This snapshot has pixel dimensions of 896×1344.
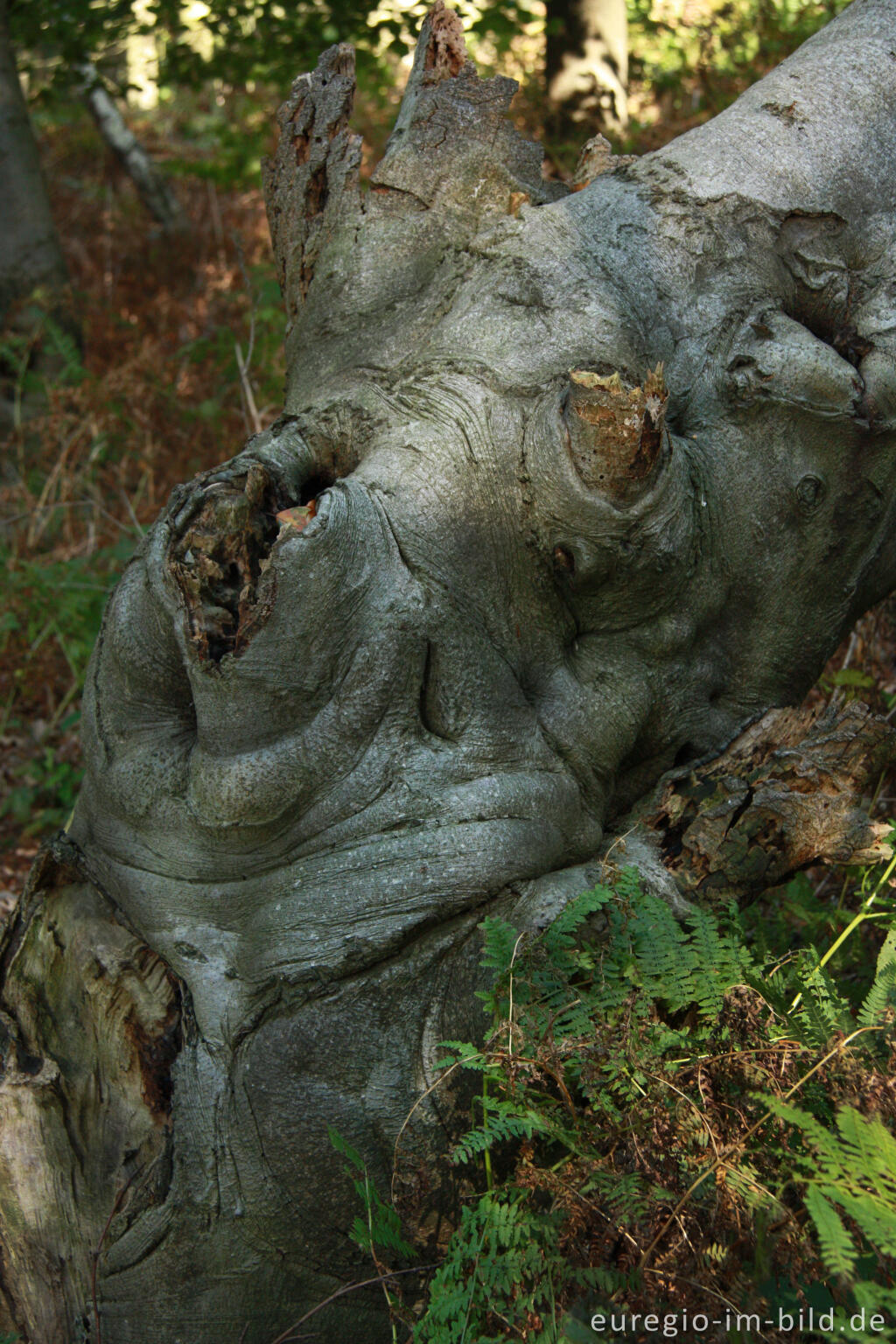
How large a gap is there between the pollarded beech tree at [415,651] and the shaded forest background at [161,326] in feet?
4.87

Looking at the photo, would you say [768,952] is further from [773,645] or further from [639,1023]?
[773,645]

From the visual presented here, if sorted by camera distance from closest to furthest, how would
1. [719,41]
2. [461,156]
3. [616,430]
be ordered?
1. [616,430]
2. [461,156]
3. [719,41]

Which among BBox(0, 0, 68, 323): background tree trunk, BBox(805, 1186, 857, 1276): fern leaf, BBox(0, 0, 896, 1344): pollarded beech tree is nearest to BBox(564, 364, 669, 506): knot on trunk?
BBox(0, 0, 896, 1344): pollarded beech tree

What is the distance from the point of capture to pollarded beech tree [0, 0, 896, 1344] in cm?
252

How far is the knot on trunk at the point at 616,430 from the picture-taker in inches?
100

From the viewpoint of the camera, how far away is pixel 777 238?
3248mm

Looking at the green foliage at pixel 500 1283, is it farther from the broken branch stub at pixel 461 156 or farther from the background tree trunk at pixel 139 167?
the background tree trunk at pixel 139 167

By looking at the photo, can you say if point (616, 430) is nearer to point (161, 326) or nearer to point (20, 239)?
point (161, 326)

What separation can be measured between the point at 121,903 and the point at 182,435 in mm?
4969

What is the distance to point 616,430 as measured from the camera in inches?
102

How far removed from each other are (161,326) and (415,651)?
6.77 metres

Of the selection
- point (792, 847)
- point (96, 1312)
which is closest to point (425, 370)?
point (792, 847)

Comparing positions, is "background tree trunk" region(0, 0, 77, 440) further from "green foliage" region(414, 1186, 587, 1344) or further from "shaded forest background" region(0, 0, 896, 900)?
"green foliage" region(414, 1186, 587, 1344)

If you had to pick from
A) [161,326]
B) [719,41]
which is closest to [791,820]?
[161,326]
